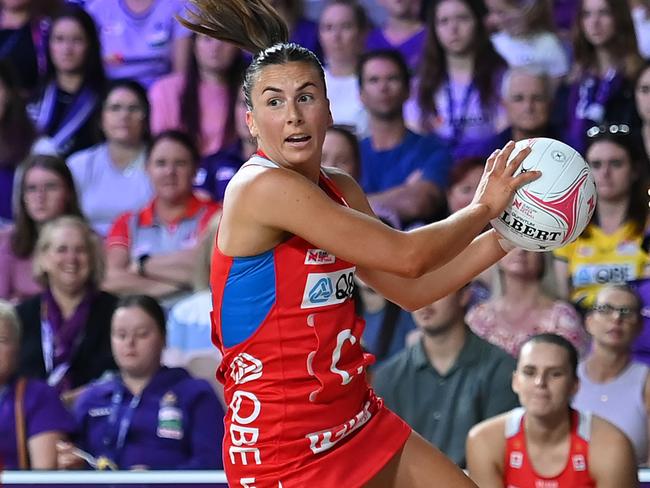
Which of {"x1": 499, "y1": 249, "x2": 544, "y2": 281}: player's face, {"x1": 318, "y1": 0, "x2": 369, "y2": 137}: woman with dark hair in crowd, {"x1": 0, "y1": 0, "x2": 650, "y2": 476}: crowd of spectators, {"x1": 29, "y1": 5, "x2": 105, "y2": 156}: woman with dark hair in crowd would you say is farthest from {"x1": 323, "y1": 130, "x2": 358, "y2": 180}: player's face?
{"x1": 29, "y1": 5, "x2": 105, "y2": 156}: woman with dark hair in crowd

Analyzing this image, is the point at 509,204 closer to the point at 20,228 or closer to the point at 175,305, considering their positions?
the point at 175,305

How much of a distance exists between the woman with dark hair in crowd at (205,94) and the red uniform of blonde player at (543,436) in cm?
271

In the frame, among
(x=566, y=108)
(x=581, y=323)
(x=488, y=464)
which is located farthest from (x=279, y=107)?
(x=566, y=108)

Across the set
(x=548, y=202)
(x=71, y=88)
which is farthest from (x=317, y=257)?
(x=71, y=88)

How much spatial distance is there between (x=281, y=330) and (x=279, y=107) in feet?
1.95

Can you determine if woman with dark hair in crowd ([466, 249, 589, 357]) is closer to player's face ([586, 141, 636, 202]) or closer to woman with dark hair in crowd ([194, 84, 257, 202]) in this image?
player's face ([586, 141, 636, 202])

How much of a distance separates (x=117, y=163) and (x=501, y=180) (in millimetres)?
4241

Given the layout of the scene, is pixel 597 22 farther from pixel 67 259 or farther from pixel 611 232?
pixel 67 259

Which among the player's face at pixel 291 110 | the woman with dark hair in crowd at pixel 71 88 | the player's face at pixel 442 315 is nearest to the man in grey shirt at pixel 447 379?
the player's face at pixel 442 315

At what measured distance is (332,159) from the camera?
673 centimetres

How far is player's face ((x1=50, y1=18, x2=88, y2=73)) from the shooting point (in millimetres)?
7500

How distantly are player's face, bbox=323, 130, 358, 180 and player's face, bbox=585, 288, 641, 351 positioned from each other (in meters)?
1.57

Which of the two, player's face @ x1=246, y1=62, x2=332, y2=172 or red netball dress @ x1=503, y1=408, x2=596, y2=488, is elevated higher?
player's face @ x1=246, y1=62, x2=332, y2=172

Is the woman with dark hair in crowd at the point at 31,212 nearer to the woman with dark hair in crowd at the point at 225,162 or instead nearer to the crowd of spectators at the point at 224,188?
the crowd of spectators at the point at 224,188
